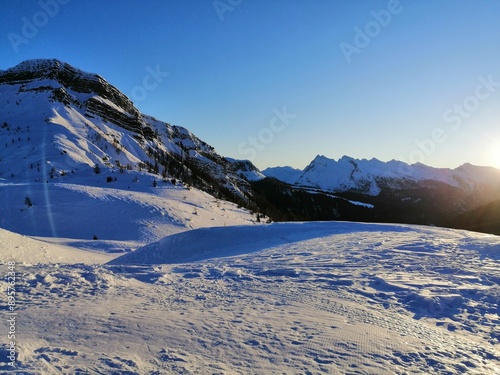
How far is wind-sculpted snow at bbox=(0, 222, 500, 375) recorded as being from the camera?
3996 millimetres

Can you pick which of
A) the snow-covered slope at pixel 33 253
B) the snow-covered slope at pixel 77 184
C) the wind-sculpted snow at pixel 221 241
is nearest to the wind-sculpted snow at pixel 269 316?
the snow-covered slope at pixel 33 253

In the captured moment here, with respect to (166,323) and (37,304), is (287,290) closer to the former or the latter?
(166,323)

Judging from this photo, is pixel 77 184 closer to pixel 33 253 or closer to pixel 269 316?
pixel 33 253

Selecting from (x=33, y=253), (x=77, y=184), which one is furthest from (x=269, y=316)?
(x=77, y=184)

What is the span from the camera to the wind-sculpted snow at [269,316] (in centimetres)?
400

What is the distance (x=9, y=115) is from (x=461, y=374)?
48.9 m

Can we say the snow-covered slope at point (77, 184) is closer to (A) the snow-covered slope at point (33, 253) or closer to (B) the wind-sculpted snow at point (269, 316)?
(A) the snow-covered slope at point (33, 253)

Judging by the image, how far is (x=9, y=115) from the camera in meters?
40.6

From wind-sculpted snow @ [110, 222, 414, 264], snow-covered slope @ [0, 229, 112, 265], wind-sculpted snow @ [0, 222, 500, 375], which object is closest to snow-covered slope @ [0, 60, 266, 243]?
wind-sculpted snow @ [110, 222, 414, 264]

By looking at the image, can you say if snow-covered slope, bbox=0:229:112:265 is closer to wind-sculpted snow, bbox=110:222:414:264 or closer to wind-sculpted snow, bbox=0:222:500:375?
wind-sculpted snow, bbox=110:222:414:264

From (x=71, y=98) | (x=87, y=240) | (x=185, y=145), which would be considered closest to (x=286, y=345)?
(x=87, y=240)

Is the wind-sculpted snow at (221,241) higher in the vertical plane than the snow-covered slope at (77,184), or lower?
lower

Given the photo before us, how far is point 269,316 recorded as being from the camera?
5465 millimetres

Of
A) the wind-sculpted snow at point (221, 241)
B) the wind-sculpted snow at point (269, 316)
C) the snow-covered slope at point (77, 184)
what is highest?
the snow-covered slope at point (77, 184)
